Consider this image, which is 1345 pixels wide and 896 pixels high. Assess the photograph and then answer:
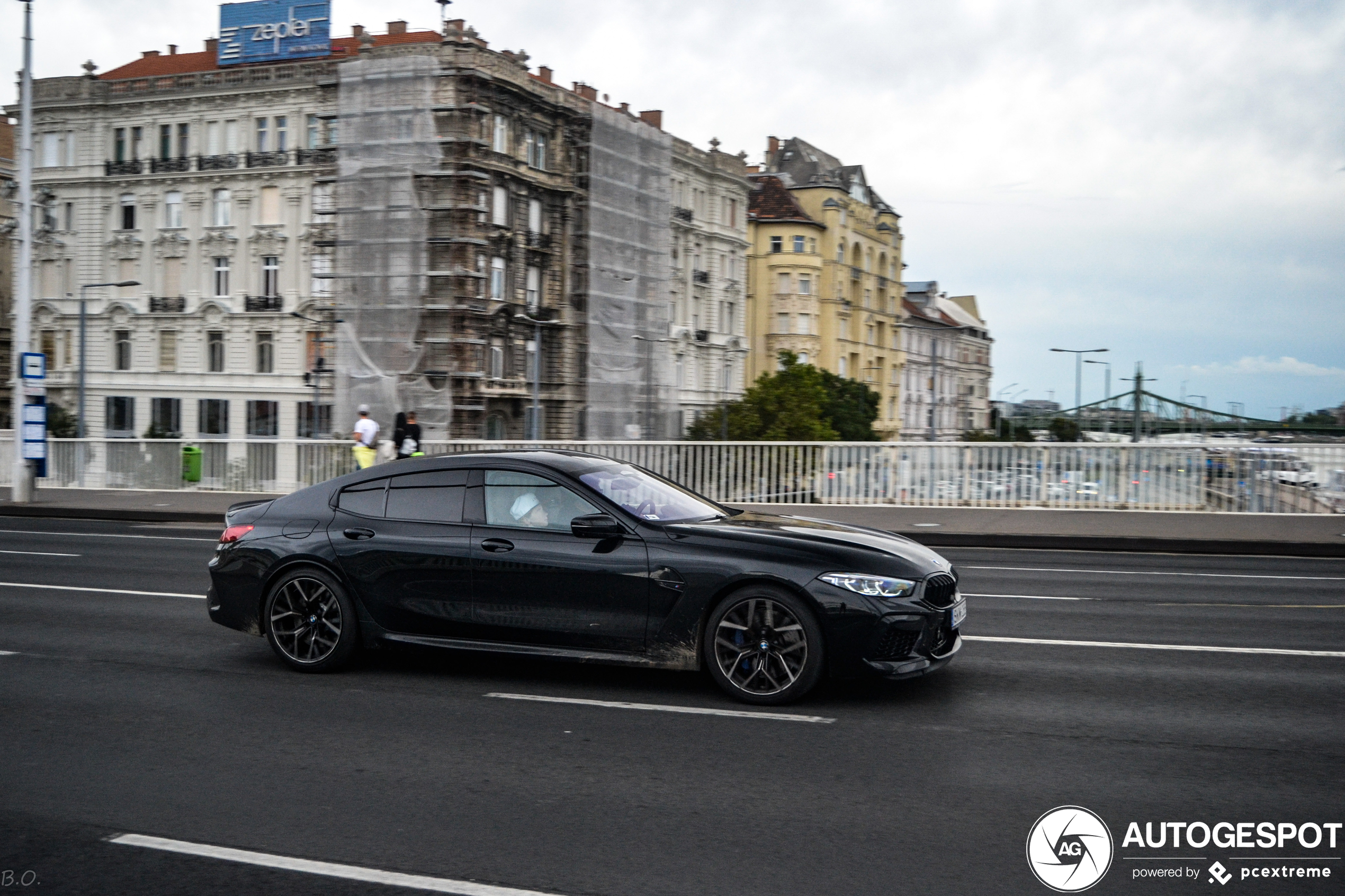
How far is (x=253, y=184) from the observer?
57.3 meters

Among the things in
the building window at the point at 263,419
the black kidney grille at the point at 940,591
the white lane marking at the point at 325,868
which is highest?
the building window at the point at 263,419

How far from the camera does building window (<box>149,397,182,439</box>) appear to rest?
57.9 metres

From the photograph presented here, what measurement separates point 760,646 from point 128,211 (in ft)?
197

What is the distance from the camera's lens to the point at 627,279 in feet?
187

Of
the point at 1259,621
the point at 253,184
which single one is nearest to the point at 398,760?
the point at 1259,621

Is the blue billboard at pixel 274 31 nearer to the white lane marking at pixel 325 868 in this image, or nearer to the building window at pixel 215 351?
the building window at pixel 215 351

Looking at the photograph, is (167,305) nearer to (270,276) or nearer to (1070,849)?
(270,276)

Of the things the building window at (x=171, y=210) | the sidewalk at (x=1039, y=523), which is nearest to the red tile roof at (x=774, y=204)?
the building window at (x=171, y=210)

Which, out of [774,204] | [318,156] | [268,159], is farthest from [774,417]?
[774,204]

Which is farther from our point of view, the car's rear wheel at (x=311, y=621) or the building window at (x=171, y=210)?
the building window at (x=171, y=210)

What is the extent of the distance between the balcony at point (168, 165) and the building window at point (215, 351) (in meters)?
7.73

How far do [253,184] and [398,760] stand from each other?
5617cm

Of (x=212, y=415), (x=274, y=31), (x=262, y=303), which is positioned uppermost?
(x=274, y=31)

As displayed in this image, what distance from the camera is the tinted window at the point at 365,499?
7953 mm
